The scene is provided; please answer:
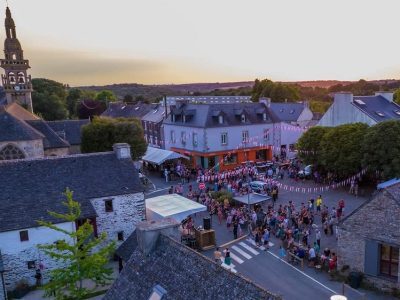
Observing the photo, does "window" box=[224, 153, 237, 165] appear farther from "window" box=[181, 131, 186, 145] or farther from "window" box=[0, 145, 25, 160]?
"window" box=[0, 145, 25, 160]

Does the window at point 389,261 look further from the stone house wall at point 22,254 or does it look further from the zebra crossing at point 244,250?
the stone house wall at point 22,254

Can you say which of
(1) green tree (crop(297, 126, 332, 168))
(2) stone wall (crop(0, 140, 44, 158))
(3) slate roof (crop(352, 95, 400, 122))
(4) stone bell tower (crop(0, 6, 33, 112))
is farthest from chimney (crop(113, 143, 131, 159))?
(4) stone bell tower (crop(0, 6, 33, 112))

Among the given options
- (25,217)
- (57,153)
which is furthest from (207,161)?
(25,217)

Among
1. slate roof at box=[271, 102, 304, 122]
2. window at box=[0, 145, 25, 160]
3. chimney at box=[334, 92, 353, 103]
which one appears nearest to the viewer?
window at box=[0, 145, 25, 160]

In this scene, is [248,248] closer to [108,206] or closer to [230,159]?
[108,206]

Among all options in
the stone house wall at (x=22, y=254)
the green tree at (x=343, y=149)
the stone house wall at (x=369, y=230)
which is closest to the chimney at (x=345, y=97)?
the green tree at (x=343, y=149)

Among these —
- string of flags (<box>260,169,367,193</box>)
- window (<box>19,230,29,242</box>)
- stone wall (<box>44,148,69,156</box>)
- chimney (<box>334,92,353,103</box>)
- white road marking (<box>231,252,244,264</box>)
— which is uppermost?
chimney (<box>334,92,353,103</box>)

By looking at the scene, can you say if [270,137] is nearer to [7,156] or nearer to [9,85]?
[7,156]
